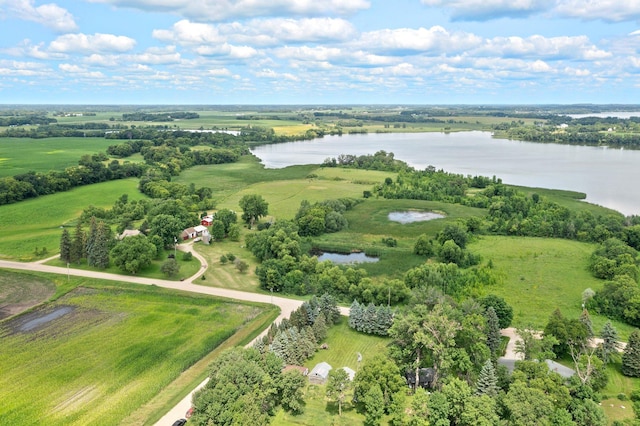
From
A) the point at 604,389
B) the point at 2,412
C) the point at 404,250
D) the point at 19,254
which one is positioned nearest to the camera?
the point at 2,412

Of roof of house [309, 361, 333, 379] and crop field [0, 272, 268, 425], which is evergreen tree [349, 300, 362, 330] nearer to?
roof of house [309, 361, 333, 379]

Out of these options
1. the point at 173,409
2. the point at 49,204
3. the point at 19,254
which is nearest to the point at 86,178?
the point at 49,204

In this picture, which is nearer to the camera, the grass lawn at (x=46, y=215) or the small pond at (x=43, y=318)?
the small pond at (x=43, y=318)

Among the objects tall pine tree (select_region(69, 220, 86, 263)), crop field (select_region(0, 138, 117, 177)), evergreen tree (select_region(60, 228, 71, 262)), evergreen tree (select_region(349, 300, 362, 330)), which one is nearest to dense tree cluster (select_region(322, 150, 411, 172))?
crop field (select_region(0, 138, 117, 177))

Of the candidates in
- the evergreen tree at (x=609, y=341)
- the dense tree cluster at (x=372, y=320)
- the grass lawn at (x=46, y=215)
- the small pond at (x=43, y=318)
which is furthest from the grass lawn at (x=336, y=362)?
the grass lawn at (x=46, y=215)

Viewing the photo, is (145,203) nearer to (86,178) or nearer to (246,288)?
(86,178)

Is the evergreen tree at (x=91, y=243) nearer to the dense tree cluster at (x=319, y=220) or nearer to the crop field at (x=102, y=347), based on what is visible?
the crop field at (x=102, y=347)

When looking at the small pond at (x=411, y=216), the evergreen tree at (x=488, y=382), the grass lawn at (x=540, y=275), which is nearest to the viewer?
the evergreen tree at (x=488, y=382)
